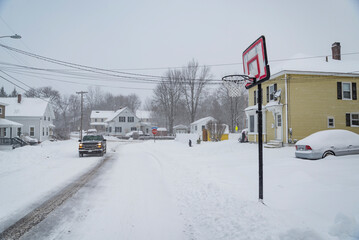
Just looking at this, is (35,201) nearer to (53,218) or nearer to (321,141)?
(53,218)

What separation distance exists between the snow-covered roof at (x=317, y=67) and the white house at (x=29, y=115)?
38024 millimetres

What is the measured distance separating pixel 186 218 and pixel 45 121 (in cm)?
4381

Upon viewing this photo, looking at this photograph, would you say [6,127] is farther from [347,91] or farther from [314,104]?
[347,91]

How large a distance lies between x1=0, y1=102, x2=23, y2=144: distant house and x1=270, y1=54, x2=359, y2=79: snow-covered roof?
103 ft

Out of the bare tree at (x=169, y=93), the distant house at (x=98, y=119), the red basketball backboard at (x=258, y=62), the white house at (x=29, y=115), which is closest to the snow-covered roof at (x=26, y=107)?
the white house at (x=29, y=115)

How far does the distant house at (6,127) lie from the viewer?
28.6m

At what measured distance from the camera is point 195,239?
3.89 meters

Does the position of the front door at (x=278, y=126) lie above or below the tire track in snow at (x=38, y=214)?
above

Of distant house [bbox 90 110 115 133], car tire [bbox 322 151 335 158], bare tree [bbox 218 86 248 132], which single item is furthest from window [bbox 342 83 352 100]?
distant house [bbox 90 110 115 133]

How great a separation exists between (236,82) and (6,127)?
3636cm

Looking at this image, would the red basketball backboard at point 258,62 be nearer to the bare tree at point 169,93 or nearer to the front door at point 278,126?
the front door at point 278,126

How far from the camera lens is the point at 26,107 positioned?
3869cm

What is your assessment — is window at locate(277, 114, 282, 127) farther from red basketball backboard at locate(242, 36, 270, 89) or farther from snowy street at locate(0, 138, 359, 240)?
red basketball backboard at locate(242, 36, 270, 89)

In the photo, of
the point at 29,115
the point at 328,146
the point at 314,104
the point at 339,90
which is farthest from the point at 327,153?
the point at 29,115
